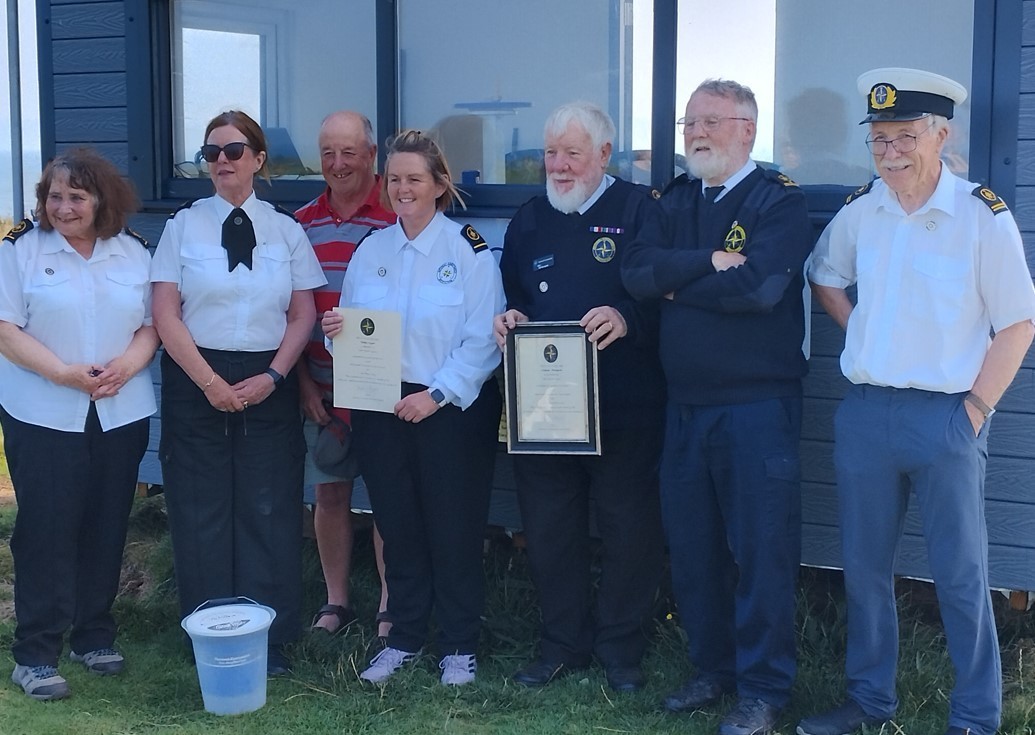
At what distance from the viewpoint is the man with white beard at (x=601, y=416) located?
10.4 ft

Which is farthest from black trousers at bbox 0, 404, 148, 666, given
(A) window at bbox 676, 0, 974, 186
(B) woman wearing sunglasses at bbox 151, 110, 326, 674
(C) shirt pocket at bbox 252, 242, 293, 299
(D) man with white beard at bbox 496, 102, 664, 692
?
(A) window at bbox 676, 0, 974, 186

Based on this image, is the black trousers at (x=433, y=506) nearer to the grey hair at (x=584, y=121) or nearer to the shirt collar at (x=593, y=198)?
the shirt collar at (x=593, y=198)

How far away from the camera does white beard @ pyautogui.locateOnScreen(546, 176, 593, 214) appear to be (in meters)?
3.19

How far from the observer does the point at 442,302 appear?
326 cm

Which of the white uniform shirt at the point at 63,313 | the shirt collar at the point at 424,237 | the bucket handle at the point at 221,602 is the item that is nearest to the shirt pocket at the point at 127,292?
the white uniform shirt at the point at 63,313

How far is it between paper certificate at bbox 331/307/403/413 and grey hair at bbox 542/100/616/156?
69 cm

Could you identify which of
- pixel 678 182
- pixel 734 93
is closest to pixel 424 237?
pixel 678 182

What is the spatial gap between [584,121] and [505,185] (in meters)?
0.93

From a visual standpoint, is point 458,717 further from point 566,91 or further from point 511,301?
point 566,91

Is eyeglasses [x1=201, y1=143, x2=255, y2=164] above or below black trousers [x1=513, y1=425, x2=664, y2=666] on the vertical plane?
above

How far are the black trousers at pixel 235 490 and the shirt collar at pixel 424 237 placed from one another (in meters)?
0.52

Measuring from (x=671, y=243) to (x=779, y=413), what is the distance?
0.54 metres

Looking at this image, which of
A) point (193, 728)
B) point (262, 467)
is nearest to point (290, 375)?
point (262, 467)

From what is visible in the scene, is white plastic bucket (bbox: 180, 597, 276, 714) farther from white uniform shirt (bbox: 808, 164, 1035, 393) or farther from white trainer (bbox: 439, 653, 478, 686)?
white uniform shirt (bbox: 808, 164, 1035, 393)
